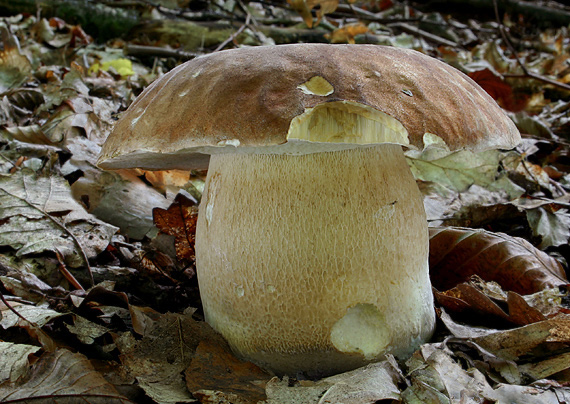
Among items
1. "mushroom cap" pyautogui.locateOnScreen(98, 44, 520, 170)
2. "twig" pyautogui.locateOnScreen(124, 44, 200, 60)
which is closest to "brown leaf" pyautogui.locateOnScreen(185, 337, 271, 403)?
"mushroom cap" pyautogui.locateOnScreen(98, 44, 520, 170)

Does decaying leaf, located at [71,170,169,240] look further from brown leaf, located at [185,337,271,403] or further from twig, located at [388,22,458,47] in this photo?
twig, located at [388,22,458,47]

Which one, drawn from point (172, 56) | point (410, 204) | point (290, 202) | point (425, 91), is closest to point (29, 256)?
point (290, 202)

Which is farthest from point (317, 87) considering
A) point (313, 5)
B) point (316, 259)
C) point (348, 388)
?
point (313, 5)

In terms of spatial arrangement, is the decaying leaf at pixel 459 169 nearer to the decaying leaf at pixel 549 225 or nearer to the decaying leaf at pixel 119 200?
the decaying leaf at pixel 549 225

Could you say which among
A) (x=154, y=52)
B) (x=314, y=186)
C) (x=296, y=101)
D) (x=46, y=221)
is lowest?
(x=154, y=52)

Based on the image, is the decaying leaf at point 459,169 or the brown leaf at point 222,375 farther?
the decaying leaf at point 459,169

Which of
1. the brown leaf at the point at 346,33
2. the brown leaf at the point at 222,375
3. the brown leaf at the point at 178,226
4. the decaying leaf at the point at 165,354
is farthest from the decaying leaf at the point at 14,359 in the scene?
the brown leaf at the point at 346,33

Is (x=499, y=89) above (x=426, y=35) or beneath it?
above

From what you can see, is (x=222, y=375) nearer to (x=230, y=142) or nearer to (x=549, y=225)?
(x=230, y=142)
